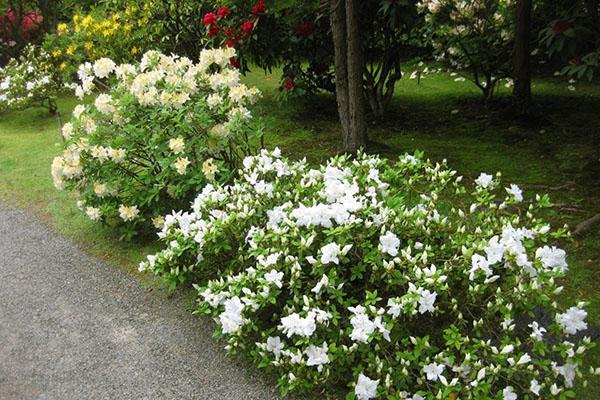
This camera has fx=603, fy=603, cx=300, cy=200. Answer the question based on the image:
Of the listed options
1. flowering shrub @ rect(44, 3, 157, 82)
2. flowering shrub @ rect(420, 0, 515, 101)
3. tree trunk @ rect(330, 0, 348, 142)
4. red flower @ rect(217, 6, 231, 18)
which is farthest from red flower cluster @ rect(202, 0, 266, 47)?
flowering shrub @ rect(44, 3, 157, 82)

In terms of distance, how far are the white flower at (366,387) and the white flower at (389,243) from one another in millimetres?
571

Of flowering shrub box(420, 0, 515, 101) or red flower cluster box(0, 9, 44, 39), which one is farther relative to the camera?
red flower cluster box(0, 9, 44, 39)

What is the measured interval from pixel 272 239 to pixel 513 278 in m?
1.13

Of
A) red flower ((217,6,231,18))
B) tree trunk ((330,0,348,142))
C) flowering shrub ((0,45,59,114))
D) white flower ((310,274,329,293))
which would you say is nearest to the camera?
white flower ((310,274,329,293))

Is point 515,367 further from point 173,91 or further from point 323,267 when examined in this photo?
point 173,91

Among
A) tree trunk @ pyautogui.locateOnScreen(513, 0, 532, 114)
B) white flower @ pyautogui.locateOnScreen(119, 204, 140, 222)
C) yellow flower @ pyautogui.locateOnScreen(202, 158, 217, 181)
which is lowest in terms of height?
white flower @ pyautogui.locateOnScreen(119, 204, 140, 222)

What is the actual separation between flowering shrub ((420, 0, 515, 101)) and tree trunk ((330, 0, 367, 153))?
173cm

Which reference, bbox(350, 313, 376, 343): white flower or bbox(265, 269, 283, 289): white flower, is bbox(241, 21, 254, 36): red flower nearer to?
bbox(265, 269, 283, 289): white flower

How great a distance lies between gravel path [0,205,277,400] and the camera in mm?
2959

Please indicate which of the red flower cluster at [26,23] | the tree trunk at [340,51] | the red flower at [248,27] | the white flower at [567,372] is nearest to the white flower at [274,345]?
the white flower at [567,372]

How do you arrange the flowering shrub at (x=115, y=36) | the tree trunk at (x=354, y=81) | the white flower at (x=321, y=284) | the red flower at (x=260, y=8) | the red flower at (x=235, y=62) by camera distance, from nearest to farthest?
1. the white flower at (x=321, y=284)
2. the tree trunk at (x=354, y=81)
3. the red flower at (x=260, y=8)
4. the red flower at (x=235, y=62)
5. the flowering shrub at (x=115, y=36)

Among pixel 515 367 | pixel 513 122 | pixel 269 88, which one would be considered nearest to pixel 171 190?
pixel 515 367

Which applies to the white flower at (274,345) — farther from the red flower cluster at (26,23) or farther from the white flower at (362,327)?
the red flower cluster at (26,23)

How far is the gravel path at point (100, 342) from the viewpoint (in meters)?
2.96
